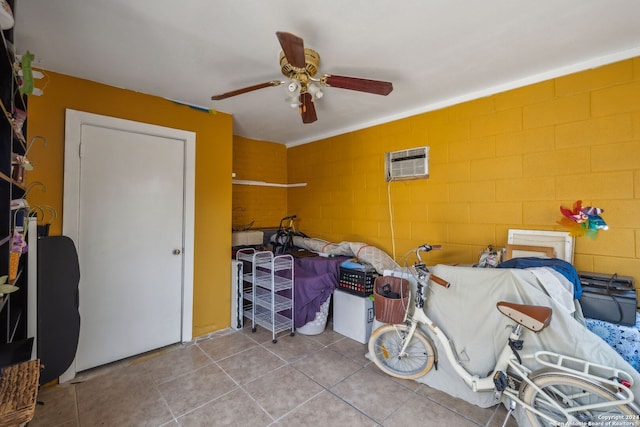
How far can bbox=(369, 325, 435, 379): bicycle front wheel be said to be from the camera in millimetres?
2164

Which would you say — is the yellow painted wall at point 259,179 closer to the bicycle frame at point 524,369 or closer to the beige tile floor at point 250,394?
the beige tile floor at point 250,394

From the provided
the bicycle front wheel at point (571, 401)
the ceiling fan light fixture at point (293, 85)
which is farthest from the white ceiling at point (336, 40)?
the bicycle front wheel at point (571, 401)

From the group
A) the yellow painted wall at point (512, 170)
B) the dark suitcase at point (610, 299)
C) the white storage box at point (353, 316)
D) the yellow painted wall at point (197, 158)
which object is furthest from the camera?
the white storage box at point (353, 316)

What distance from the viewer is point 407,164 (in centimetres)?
309

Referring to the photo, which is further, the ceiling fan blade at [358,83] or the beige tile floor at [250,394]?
the beige tile floor at [250,394]

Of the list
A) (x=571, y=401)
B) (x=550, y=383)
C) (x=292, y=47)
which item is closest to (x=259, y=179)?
(x=292, y=47)

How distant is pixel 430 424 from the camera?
5.86 feet

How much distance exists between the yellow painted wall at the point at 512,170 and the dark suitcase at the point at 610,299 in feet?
0.75

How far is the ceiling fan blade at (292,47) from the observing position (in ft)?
4.22

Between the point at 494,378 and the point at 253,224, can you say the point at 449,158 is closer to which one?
the point at 494,378

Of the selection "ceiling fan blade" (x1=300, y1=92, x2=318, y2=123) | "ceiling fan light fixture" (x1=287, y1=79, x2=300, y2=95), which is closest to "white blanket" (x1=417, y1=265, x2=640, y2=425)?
"ceiling fan blade" (x1=300, y1=92, x2=318, y2=123)

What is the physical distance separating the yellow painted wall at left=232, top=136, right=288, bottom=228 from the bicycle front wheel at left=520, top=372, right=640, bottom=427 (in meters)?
3.54

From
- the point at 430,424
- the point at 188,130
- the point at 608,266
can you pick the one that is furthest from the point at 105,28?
the point at 608,266

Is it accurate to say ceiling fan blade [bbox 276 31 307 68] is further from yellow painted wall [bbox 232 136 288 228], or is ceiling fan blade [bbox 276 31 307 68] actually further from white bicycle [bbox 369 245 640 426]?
yellow painted wall [bbox 232 136 288 228]
